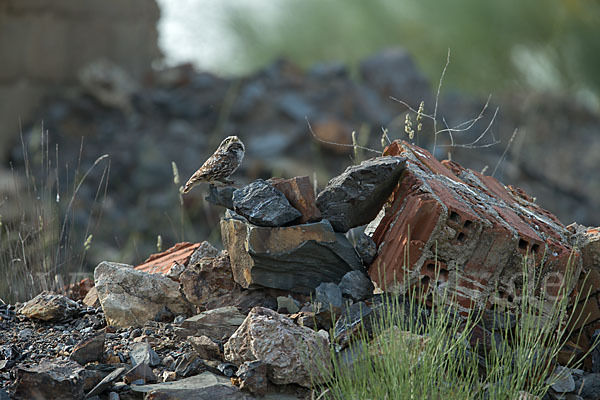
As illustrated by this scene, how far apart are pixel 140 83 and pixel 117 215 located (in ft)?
11.1

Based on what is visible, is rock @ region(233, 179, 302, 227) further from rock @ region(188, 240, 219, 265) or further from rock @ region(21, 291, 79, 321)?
rock @ region(21, 291, 79, 321)

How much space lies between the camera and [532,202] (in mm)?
4402

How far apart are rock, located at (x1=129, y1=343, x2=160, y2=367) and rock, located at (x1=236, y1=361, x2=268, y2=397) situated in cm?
44

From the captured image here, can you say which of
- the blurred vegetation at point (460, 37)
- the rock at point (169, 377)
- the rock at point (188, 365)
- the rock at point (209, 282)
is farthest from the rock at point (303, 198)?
the blurred vegetation at point (460, 37)

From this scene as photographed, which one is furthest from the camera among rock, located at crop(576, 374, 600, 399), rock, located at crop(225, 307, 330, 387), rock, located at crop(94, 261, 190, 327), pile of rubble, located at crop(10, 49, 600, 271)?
pile of rubble, located at crop(10, 49, 600, 271)

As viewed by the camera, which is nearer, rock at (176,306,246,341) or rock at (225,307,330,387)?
rock at (225,307,330,387)

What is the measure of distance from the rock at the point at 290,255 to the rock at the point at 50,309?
905 mm

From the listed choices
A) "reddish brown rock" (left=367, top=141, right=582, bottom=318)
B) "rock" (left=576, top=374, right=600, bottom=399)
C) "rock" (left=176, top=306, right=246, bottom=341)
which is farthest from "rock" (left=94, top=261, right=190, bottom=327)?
"rock" (left=576, top=374, right=600, bottom=399)

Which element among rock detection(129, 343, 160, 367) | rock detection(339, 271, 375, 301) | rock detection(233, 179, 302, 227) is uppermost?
rock detection(233, 179, 302, 227)

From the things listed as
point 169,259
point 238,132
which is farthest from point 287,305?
point 238,132

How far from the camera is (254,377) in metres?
3.11

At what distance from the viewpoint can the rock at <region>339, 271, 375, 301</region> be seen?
3.56 m

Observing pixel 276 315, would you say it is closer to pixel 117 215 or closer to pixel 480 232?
pixel 480 232

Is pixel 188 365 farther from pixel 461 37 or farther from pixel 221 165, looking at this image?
pixel 461 37
